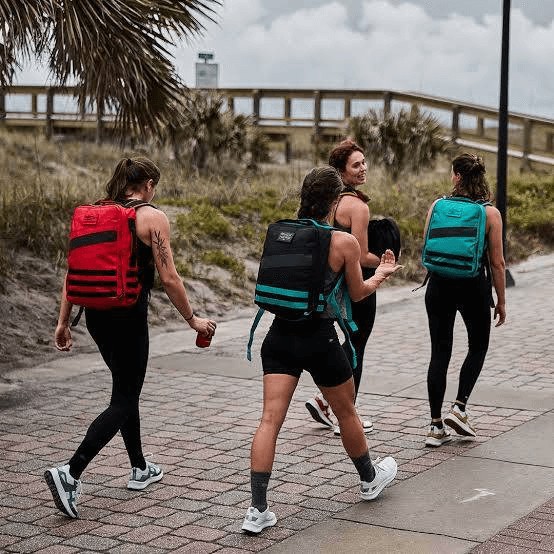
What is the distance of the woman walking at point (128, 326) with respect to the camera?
5918mm

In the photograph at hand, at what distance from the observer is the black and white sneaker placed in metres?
5.91

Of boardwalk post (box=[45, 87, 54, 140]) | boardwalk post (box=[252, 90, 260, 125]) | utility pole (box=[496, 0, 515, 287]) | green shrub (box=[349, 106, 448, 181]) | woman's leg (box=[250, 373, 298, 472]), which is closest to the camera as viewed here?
woman's leg (box=[250, 373, 298, 472])

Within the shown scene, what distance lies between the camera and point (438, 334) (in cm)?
746

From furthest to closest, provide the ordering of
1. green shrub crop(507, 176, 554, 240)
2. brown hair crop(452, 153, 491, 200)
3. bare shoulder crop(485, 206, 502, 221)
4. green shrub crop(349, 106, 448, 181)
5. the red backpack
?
green shrub crop(349, 106, 448, 181), green shrub crop(507, 176, 554, 240), brown hair crop(452, 153, 491, 200), bare shoulder crop(485, 206, 502, 221), the red backpack

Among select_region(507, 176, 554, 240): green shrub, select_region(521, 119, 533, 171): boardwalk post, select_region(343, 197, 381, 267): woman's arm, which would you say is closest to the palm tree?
select_region(343, 197, 381, 267): woman's arm

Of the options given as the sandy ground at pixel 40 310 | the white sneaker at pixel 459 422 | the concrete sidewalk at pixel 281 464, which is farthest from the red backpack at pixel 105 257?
the sandy ground at pixel 40 310

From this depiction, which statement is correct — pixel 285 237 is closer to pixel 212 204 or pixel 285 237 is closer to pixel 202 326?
pixel 202 326

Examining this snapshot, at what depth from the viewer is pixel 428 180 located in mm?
20906

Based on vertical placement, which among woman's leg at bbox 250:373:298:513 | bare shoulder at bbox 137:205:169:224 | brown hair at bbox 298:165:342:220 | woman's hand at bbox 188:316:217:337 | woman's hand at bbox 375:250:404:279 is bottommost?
woman's leg at bbox 250:373:298:513

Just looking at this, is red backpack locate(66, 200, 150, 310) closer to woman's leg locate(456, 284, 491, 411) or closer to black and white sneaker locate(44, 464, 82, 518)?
black and white sneaker locate(44, 464, 82, 518)

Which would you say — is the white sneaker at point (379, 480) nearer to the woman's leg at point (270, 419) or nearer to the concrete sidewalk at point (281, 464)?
the concrete sidewalk at point (281, 464)

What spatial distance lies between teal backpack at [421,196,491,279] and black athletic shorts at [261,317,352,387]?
1.55 meters

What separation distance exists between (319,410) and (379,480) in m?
1.59

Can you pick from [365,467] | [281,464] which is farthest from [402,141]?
[365,467]
